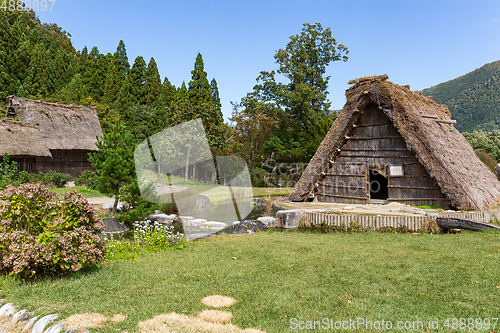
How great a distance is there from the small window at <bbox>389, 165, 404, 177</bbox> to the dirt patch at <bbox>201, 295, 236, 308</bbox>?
11.8 meters

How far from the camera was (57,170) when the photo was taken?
2567 cm

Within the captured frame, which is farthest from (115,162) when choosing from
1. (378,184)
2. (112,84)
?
(112,84)

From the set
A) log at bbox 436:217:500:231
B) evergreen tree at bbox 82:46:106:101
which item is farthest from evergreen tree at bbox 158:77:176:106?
log at bbox 436:217:500:231

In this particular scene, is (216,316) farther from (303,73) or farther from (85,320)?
(303,73)

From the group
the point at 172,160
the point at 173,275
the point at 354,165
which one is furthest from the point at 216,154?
the point at 173,275

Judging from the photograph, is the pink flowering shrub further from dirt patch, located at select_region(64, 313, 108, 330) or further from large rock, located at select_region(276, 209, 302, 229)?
large rock, located at select_region(276, 209, 302, 229)

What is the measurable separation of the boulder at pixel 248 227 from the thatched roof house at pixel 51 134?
17192 mm

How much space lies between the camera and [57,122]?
26.3 metres

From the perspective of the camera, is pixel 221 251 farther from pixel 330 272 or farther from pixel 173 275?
pixel 330 272

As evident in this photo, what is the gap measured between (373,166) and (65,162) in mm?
23388

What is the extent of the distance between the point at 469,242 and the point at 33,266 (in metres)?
9.61

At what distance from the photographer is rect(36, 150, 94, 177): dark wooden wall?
976 inches

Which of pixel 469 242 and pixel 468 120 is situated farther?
pixel 468 120

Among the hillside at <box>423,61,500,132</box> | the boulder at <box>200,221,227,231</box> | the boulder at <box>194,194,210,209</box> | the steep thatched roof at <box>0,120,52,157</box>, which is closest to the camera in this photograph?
the boulder at <box>200,221,227,231</box>
